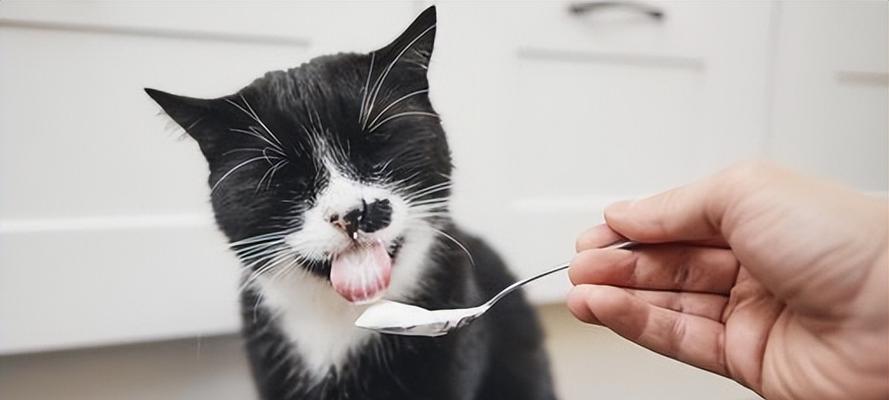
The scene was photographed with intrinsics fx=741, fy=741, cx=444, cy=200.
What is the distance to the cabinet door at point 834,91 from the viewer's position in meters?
0.89

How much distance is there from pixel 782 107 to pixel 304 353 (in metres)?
0.63

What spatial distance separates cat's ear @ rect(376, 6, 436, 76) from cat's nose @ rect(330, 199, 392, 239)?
0.14 metres

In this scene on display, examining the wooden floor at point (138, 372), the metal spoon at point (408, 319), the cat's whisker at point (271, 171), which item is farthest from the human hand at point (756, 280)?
the cat's whisker at point (271, 171)

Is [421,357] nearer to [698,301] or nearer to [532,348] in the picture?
[532,348]

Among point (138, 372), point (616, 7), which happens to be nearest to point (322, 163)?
point (138, 372)

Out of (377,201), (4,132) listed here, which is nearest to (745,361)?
(377,201)

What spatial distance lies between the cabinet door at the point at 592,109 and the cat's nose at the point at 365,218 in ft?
0.30

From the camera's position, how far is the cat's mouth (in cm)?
68

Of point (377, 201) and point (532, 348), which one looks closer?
point (377, 201)

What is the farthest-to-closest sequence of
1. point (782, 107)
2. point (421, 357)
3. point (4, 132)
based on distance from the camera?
point (782, 107) < point (421, 357) < point (4, 132)

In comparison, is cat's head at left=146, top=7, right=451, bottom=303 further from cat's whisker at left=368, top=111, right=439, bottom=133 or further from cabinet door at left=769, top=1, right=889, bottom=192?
cabinet door at left=769, top=1, right=889, bottom=192

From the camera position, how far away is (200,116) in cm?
66

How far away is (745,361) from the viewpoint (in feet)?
2.08

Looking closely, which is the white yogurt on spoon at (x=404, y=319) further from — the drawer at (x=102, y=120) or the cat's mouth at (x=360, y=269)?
the drawer at (x=102, y=120)
